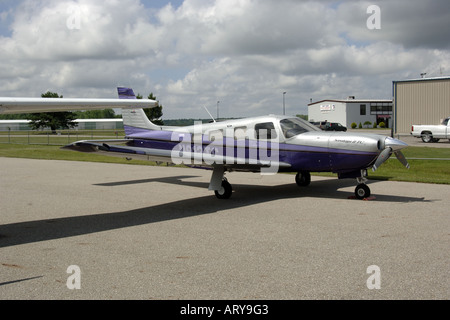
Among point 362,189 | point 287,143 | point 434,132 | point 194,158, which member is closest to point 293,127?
point 287,143

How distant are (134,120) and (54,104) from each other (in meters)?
8.59

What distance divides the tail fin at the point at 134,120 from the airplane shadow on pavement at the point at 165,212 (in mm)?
2043

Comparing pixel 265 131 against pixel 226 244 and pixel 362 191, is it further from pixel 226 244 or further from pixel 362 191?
pixel 226 244

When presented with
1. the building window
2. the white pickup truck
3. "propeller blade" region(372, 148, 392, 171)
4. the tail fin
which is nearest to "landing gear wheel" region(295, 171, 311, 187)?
"propeller blade" region(372, 148, 392, 171)

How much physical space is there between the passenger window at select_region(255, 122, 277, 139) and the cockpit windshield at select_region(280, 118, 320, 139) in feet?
0.78

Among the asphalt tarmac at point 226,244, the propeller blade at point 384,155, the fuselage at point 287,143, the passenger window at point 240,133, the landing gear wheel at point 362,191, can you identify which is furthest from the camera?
the passenger window at point 240,133

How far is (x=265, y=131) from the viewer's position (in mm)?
10781

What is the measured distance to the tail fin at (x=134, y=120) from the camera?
47.3ft

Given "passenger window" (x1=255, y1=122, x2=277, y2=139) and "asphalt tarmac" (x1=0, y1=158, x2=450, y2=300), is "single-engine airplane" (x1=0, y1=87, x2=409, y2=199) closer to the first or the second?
"passenger window" (x1=255, y1=122, x2=277, y2=139)

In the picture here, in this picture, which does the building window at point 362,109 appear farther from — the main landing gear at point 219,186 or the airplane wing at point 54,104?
the airplane wing at point 54,104

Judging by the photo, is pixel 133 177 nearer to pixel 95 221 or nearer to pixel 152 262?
pixel 95 221

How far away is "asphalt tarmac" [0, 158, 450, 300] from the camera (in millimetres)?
4676

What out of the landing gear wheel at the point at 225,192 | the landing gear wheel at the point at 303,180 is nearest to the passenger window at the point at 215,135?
the landing gear wheel at the point at 225,192

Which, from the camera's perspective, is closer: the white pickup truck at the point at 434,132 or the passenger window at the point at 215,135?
the passenger window at the point at 215,135
